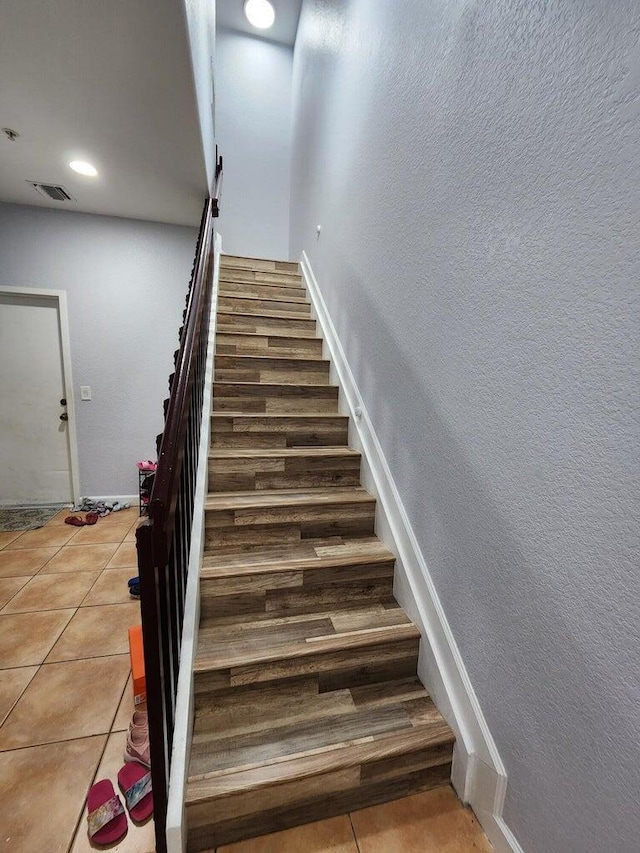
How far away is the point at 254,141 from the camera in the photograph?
15.2 ft

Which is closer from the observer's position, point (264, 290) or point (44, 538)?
point (44, 538)

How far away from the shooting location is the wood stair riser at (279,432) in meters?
2.07

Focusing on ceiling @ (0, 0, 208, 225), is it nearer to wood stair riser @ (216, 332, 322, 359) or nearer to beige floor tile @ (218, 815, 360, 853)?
wood stair riser @ (216, 332, 322, 359)

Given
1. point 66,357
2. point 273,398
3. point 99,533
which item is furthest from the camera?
point 66,357

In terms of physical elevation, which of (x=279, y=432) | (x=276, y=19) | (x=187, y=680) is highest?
(x=276, y=19)

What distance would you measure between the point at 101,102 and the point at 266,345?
160 cm

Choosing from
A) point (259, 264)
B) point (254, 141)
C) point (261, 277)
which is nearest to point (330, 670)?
point (261, 277)

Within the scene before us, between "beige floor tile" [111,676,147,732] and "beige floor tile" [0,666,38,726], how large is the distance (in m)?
0.41

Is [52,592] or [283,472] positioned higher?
[283,472]

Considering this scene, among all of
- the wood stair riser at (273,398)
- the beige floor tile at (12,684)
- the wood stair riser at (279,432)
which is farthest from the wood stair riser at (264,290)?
the beige floor tile at (12,684)

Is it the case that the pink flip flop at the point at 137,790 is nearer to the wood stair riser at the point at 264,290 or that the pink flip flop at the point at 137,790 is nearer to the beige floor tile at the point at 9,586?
the beige floor tile at the point at 9,586

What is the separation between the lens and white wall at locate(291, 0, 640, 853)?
0.73m

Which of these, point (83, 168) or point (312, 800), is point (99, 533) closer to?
point (312, 800)

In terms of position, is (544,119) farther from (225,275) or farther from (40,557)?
(40,557)
